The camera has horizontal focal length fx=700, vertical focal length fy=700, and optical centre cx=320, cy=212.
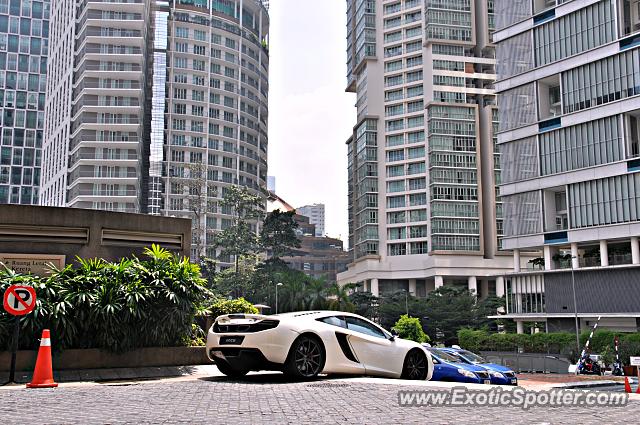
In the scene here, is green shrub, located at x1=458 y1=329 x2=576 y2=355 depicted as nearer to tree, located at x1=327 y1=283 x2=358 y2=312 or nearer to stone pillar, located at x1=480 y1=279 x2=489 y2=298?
tree, located at x1=327 y1=283 x2=358 y2=312

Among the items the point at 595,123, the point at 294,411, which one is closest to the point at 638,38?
the point at 595,123

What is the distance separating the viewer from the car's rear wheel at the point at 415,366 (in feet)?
42.7

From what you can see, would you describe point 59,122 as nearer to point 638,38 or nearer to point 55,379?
point 638,38

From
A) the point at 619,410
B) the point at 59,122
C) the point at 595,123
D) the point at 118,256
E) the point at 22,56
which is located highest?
the point at 22,56

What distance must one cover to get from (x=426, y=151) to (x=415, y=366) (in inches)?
3905

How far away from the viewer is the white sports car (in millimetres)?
11234

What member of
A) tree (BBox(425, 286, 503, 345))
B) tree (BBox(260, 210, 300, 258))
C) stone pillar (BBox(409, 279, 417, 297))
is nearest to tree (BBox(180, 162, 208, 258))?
tree (BBox(260, 210, 300, 258))

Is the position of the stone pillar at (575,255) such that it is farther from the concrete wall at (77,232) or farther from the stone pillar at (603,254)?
the concrete wall at (77,232)

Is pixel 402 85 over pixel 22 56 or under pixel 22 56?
under

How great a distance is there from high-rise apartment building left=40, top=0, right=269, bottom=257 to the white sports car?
93.9 metres

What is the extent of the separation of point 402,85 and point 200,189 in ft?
123

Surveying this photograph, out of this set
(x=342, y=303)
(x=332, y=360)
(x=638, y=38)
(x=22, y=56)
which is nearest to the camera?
(x=332, y=360)

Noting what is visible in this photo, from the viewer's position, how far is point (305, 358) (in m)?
11.5

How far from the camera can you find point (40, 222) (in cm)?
1524
